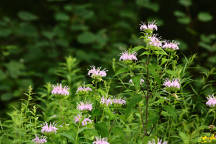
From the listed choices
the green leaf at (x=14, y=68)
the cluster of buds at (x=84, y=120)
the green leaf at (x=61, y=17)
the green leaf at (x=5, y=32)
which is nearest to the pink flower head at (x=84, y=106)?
the cluster of buds at (x=84, y=120)

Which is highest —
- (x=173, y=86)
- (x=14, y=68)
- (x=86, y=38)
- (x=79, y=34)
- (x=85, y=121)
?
(x=79, y=34)

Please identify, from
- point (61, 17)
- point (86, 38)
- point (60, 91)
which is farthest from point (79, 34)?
point (60, 91)

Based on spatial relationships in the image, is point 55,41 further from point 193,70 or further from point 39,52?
point 193,70

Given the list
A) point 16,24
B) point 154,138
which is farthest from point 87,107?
point 16,24

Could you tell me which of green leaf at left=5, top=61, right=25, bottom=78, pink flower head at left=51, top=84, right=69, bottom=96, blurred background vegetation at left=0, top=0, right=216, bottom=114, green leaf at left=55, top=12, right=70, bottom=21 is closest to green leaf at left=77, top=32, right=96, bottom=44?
blurred background vegetation at left=0, top=0, right=216, bottom=114

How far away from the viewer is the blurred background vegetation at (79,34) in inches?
157

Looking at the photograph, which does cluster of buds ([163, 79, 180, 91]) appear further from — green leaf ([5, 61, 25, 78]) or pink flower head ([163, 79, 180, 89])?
green leaf ([5, 61, 25, 78])

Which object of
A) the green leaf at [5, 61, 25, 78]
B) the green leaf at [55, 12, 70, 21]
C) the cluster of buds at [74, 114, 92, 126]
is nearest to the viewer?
the cluster of buds at [74, 114, 92, 126]

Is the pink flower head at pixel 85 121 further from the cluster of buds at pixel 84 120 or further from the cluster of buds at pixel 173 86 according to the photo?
the cluster of buds at pixel 173 86

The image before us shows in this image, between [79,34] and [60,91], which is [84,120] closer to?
[60,91]

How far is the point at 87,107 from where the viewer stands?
4.65ft

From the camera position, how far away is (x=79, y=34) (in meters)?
4.41

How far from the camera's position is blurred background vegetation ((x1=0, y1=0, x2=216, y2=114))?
3.99 metres

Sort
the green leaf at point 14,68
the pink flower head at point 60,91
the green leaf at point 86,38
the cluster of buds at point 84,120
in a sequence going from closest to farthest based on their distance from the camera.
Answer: the cluster of buds at point 84,120
the pink flower head at point 60,91
the green leaf at point 14,68
the green leaf at point 86,38
